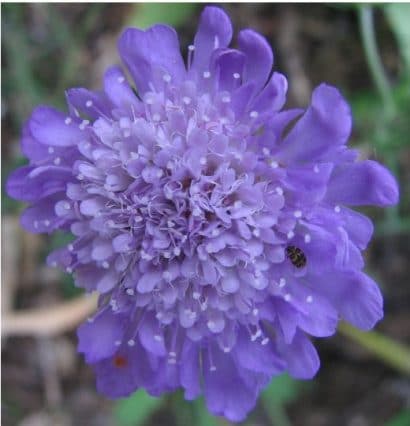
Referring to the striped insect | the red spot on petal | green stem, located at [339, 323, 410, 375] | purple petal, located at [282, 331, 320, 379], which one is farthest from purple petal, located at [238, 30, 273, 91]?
green stem, located at [339, 323, 410, 375]

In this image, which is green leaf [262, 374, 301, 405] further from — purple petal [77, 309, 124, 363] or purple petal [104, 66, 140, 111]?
purple petal [104, 66, 140, 111]

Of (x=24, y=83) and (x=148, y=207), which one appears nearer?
(x=148, y=207)

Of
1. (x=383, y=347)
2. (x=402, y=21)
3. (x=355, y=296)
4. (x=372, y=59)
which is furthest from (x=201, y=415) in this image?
(x=402, y=21)

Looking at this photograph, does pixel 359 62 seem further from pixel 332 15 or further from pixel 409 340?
pixel 409 340

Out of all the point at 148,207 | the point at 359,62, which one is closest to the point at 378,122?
the point at 359,62

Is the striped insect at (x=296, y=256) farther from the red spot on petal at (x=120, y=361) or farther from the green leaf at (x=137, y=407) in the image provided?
the green leaf at (x=137, y=407)

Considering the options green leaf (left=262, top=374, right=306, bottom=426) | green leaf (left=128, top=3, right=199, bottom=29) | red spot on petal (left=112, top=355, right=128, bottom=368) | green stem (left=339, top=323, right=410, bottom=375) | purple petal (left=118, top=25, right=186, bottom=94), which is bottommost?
green leaf (left=262, top=374, right=306, bottom=426)

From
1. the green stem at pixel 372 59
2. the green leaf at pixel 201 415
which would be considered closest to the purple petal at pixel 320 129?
the green stem at pixel 372 59
